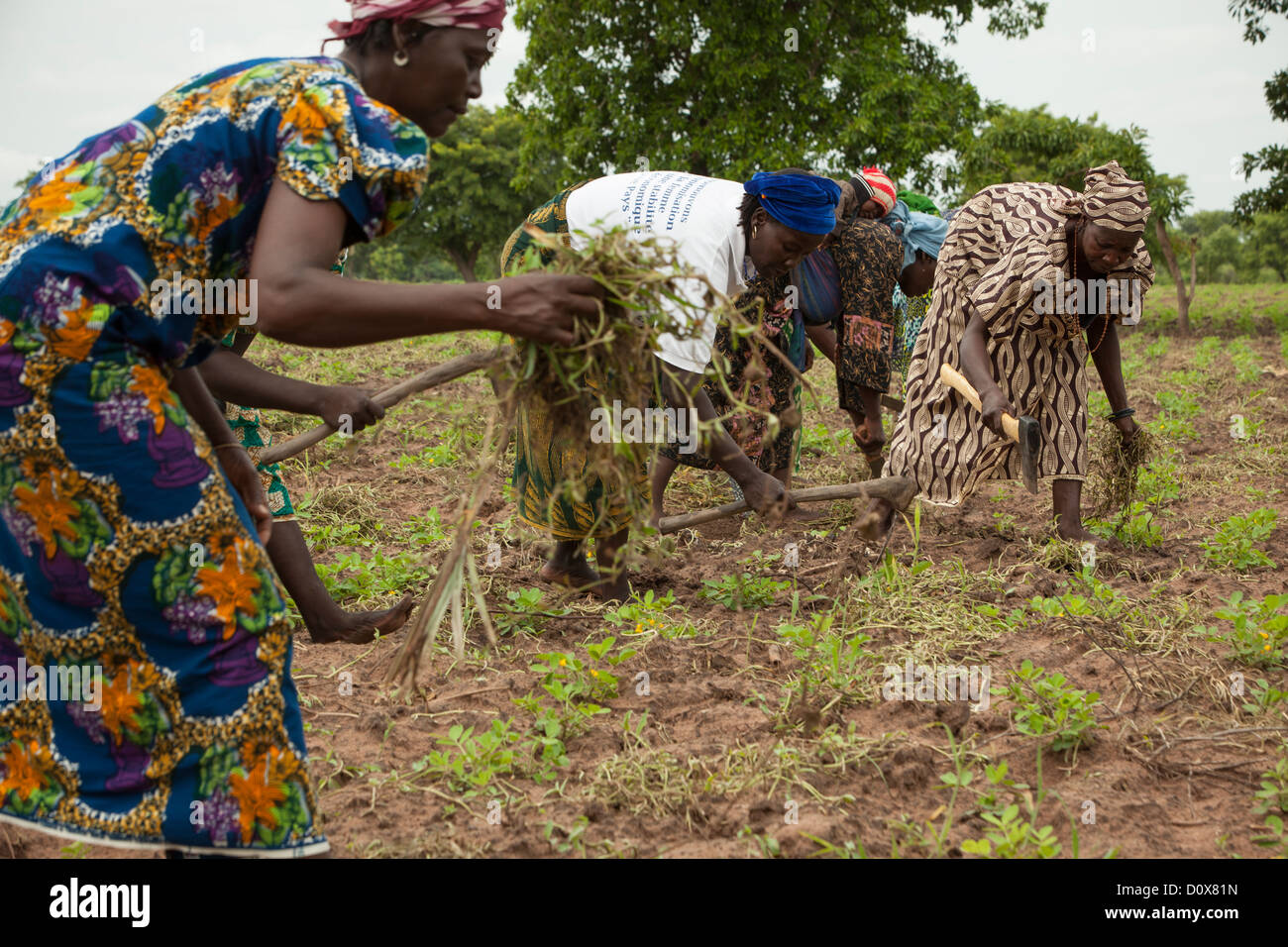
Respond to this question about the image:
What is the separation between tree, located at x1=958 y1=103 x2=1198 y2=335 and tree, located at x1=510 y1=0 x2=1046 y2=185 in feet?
1.82

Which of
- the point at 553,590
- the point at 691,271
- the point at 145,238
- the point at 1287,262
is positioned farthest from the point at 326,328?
the point at 1287,262

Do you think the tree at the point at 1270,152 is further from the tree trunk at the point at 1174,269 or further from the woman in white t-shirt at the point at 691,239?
the woman in white t-shirt at the point at 691,239

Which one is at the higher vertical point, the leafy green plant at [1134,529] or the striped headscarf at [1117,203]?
the striped headscarf at [1117,203]

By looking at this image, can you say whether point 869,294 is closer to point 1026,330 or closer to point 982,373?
point 1026,330

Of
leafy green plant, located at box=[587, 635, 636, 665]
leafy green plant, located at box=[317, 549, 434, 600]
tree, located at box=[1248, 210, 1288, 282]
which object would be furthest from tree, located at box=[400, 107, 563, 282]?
tree, located at box=[1248, 210, 1288, 282]

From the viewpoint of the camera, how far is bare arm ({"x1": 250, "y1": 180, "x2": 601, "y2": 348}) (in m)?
1.52

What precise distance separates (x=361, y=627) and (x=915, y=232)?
3.60m

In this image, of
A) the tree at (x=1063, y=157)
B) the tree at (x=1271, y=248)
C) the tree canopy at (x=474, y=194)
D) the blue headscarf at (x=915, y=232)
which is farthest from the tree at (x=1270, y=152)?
the tree at (x=1271, y=248)

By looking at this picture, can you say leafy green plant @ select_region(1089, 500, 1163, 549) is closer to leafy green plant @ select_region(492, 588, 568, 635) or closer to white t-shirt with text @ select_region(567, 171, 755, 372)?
white t-shirt with text @ select_region(567, 171, 755, 372)

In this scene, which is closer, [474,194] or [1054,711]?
[1054,711]

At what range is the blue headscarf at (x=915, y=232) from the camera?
215 inches

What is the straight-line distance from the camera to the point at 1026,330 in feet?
14.2

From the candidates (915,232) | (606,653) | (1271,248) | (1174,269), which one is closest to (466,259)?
(1174,269)

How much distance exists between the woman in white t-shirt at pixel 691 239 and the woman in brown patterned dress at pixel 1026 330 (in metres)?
1.09
